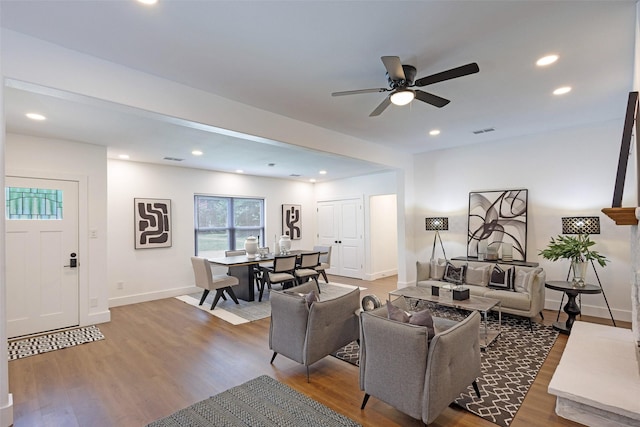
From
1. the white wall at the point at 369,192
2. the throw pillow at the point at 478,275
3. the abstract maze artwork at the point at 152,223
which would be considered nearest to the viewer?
the throw pillow at the point at 478,275

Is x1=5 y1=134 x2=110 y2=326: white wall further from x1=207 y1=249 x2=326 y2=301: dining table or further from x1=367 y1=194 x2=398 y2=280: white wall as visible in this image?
x1=367 y1=194 x2=398 y2=280: white wall

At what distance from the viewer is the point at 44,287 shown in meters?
4.41

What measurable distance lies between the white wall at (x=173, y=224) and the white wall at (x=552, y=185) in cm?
491

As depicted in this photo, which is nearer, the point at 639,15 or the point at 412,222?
the point at 639,15

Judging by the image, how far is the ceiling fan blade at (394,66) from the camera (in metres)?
2.30

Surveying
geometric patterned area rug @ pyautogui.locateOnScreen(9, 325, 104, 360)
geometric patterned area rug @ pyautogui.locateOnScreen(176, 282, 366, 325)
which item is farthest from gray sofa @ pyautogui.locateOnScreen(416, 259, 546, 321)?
geometric patterned area rug @ pyautogui.locateOnScreen(9, 325, 104, 360)

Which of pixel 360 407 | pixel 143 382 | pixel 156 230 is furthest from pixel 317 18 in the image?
pixel 156 230

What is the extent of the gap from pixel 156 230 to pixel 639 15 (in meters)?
7.05

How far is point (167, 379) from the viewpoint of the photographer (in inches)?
119

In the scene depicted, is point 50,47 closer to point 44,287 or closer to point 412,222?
point 44,287

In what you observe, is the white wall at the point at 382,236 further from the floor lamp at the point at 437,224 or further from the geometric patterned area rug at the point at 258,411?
the geometric patterned area rug at the point at 258,411

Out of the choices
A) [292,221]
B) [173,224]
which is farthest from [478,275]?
[173,224]

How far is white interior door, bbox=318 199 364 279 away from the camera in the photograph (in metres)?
8.23

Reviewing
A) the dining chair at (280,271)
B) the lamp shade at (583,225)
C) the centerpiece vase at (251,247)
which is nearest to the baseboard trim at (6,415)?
the dining chair at (280,271)
